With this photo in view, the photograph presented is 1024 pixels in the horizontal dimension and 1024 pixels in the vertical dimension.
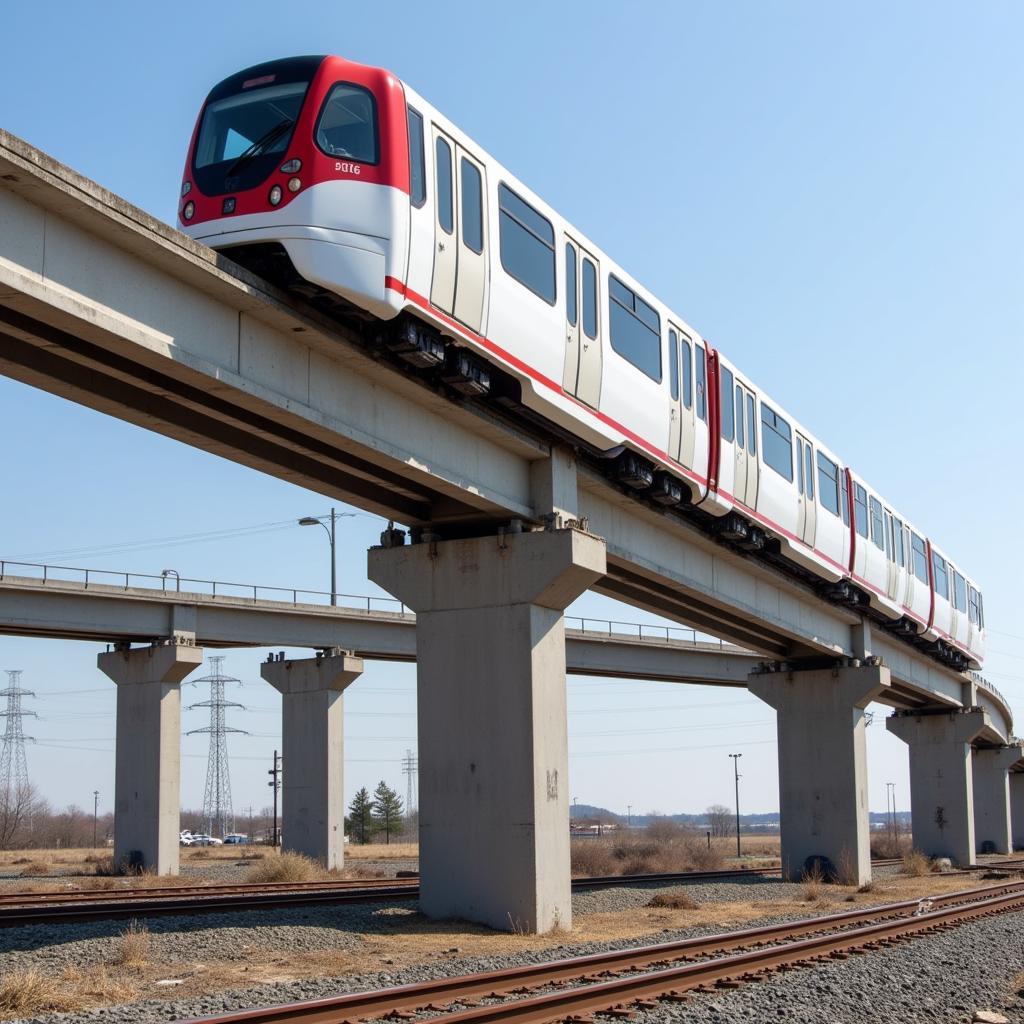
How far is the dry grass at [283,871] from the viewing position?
31688mm

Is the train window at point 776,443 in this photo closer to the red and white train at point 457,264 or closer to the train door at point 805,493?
the train door at point 805,493

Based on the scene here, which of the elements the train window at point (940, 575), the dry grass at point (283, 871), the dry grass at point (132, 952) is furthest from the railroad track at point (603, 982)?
the train window at point (940, 575)

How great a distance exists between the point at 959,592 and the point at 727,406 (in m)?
22.6

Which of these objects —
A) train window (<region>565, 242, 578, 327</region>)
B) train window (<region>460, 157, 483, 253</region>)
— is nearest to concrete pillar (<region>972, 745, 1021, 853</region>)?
train window (<region>565, 242, 578, 327</region>)

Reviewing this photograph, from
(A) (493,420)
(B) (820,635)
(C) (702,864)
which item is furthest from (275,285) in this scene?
(C) (702,864)

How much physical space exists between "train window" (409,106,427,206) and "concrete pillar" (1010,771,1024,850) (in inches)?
3158

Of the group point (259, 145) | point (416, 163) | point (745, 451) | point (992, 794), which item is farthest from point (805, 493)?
point (992, 794)

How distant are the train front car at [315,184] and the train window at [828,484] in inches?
654

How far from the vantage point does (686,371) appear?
2156 cm

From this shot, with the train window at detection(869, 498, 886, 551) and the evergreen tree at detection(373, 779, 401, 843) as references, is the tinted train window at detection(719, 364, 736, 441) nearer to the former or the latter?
the train window at detection(869, 498, 886, 551)

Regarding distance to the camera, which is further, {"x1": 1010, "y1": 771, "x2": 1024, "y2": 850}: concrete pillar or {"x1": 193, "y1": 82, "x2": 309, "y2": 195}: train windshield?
{"x1": 1010, "y1": 771, "x2": 1024, "y2": 850}: concrete pillar

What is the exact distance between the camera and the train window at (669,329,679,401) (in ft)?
68.5

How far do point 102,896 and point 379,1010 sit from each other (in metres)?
16.0

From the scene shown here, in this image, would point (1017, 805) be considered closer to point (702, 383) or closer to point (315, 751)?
point (315, 751)
